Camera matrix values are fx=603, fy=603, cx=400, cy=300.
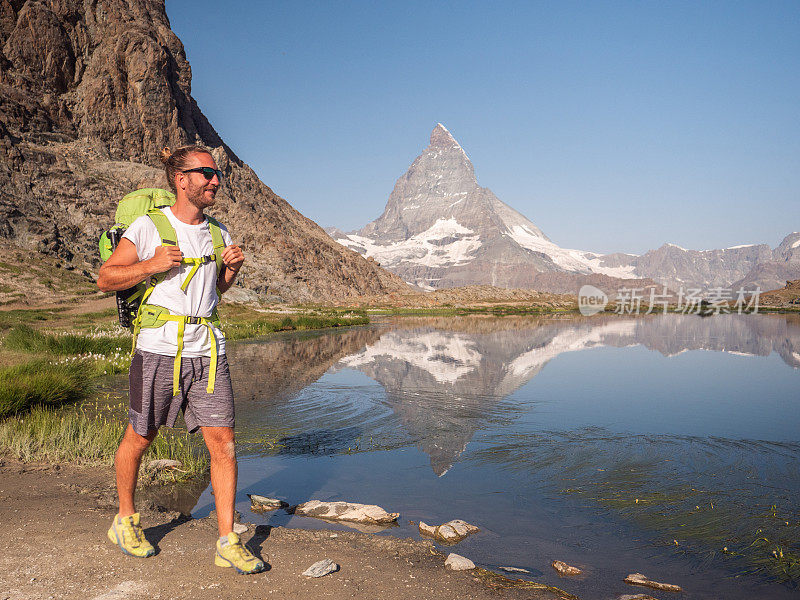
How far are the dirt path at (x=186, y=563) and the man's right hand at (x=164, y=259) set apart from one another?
254 centimetres

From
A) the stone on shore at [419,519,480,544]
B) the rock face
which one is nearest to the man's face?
the stone on shore at [419,519,480,544]

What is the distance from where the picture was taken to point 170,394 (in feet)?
18.0

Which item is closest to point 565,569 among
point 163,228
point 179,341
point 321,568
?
point 321,568

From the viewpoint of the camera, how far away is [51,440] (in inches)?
346

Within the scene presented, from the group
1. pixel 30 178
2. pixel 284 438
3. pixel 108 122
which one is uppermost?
pixel 108 122

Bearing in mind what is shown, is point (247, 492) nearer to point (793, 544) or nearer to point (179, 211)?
point (179, 211)

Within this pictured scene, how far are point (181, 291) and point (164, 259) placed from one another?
0.44m

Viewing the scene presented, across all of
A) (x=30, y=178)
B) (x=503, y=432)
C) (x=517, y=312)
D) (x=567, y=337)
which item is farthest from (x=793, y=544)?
(x=30, y=178)

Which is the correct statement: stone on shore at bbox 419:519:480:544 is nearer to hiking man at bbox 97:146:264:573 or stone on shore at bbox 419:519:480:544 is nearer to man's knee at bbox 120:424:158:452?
hiking man at bbox 97:146:264:573

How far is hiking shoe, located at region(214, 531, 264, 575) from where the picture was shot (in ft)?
16.7

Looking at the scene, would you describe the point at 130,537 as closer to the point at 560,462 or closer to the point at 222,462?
the point at 222,462

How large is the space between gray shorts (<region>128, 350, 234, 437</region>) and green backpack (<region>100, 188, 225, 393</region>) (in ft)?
0.32

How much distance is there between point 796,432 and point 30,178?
3625 inches

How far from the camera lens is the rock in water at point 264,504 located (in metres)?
7.31
